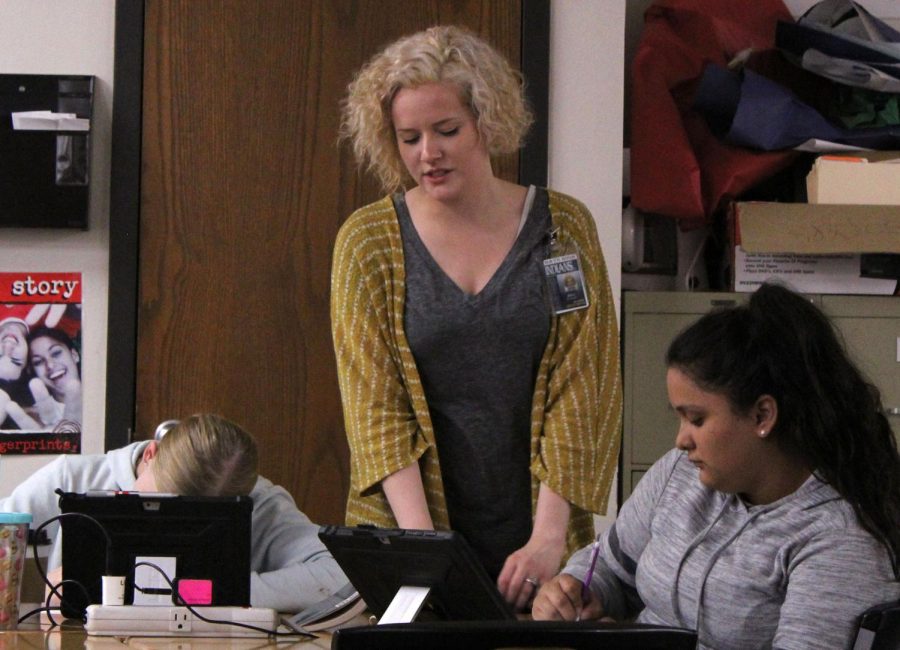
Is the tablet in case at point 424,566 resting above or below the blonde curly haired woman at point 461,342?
below

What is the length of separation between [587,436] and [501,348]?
20 cm

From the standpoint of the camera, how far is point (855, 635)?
4.58 feet

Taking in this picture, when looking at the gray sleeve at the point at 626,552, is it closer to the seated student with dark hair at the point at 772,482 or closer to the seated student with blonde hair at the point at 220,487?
the seated student with dark hair at the point at 772,482

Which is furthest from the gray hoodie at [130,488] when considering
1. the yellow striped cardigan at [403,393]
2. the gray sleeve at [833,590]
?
the gray sleeve at [833,590]

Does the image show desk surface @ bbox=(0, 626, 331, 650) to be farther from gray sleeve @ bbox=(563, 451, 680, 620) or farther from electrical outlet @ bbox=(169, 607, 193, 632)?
gray sleeve @ bbox=(563, 451, 680, 620)

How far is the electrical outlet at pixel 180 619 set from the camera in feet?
5.88

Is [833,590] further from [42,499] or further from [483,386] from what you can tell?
[42,499]

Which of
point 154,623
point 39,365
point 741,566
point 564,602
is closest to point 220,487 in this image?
point 154,623

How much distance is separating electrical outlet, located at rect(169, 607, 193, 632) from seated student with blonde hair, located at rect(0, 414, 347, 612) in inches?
8.1

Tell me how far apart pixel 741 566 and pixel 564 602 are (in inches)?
11.8

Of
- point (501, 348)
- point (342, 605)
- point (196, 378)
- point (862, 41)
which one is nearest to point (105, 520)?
point (342, 605)

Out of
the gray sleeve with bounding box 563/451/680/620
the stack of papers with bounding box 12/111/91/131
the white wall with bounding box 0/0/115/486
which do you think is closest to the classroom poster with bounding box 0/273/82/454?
the white wall with bounding box 0/0/115/486

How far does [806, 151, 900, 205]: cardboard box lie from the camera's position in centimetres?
321

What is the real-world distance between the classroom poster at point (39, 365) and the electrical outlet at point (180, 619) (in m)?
1.45
